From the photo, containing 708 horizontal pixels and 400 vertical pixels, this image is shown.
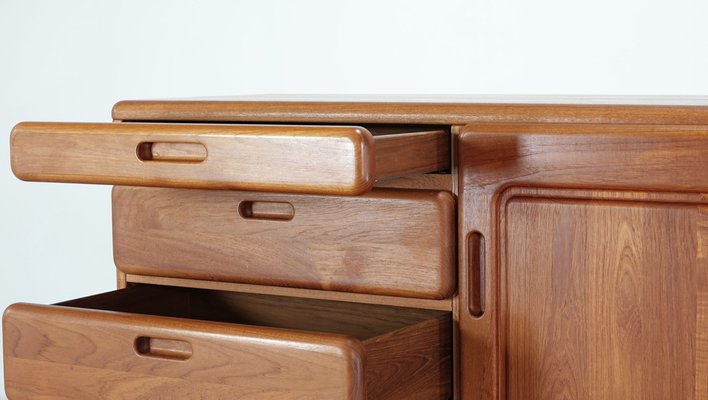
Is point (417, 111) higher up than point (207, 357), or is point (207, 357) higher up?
point (417, 111)

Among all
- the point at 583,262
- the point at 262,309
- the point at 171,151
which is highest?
the point at 171,151

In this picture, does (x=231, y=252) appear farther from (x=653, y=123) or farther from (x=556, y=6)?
(x=556, y=6)

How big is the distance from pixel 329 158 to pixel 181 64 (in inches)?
53.2

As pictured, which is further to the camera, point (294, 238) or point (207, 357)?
point (294, 238)

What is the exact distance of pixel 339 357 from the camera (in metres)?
1.06

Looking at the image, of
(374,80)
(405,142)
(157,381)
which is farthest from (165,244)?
(374,80)

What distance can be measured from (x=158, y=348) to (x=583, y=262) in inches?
16.9

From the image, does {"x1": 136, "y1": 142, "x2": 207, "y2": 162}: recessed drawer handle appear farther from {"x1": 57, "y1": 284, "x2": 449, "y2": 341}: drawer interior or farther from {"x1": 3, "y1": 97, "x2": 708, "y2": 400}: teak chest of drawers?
{"x1": 57, "y1": 284, "x2": 449, "y2": 341}: drawer interior

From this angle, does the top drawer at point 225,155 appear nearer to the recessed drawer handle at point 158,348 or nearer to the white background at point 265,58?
the recessed drawer handle at point 158,348

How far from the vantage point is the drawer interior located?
1365 mm

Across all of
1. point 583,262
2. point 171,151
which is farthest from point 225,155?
point 583,262

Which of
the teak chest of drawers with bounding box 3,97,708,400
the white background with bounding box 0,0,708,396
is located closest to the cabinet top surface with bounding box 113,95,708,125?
the teak chest of drawers with bounding box 3,97,708,400

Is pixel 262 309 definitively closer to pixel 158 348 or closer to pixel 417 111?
pixel 158 348

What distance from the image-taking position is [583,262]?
1.14 metres
